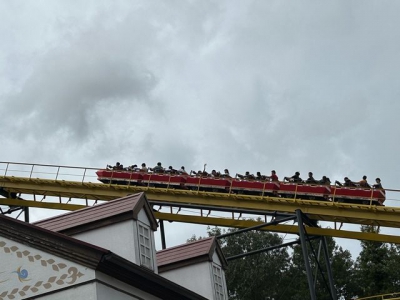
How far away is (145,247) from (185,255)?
4031 mm

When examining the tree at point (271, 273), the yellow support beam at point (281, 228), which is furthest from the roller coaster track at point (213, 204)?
the tree at point (271, 273)

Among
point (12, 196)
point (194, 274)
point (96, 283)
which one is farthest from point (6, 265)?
point (12, 196)

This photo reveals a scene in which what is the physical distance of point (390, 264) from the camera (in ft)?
207

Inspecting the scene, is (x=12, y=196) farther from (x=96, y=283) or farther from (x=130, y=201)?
(x=96, y=283)

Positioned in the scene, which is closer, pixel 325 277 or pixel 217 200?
pixel 217 200

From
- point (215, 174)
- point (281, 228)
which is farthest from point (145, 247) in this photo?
point (215, 174)

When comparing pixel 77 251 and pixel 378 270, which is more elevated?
pixel 378 270

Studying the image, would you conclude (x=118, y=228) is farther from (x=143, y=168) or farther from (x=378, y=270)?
(x=378, y=270)

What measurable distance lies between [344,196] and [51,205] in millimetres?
14507

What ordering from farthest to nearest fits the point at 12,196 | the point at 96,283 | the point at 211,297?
1. the point at 12,196
2. the point at 211,297
3. the point at 96,283

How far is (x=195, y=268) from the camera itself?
25453mm

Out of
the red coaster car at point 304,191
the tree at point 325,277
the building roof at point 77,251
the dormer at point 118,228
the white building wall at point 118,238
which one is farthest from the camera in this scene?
the tree at point 325,277

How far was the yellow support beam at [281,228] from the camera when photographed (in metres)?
35.5

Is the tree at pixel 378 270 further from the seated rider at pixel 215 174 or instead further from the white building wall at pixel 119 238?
the white building wall at pixel 119 238
